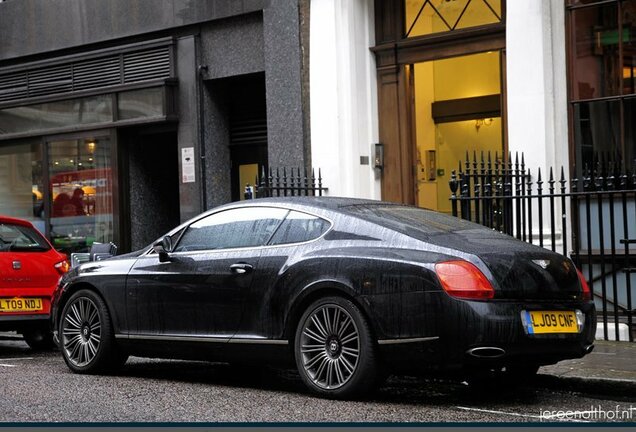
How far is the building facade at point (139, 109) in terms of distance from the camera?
16500 millimetres

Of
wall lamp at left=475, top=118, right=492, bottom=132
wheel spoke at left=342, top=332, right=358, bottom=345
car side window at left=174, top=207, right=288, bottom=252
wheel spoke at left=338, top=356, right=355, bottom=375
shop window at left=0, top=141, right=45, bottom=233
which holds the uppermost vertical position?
wall lamp at left=475, top=118, right=492, bottom=132

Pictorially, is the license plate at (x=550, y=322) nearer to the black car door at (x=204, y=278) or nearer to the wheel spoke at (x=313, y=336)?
the wheel spoke at (x=313, y=336)

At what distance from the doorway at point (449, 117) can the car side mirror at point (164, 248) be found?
6428 mm

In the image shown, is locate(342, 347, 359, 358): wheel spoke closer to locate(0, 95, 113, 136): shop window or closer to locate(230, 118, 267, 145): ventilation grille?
locate(230, 118, 267, 145): ventilation grille

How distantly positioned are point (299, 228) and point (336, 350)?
1.16 m

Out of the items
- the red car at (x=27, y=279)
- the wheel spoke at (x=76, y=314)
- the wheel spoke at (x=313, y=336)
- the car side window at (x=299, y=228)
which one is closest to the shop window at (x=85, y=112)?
the red car at (x=27, y=279)

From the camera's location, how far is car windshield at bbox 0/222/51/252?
12.5 meters

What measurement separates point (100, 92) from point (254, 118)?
2.77 meters

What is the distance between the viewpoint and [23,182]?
2038 cm

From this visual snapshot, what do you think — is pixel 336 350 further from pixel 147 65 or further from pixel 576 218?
pixel 147 65

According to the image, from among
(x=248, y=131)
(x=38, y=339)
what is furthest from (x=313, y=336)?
(x=248, y=131)

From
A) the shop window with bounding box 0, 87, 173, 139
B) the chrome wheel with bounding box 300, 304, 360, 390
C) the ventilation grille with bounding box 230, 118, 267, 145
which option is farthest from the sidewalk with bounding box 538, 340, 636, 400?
the shop window with bounding box 0, 87, 173, 139

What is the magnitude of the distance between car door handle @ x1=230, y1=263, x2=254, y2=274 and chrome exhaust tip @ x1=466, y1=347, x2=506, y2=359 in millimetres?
2038

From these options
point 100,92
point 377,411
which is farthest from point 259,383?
point 100,92
